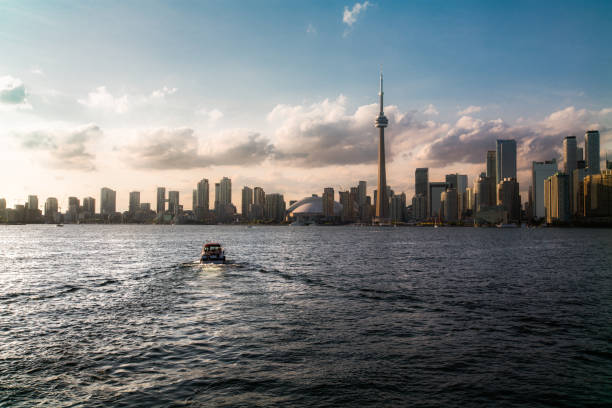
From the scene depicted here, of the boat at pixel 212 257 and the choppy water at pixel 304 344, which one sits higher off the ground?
the boat at pixel 212 257

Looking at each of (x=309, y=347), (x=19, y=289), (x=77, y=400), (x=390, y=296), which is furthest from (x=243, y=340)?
(x=19, y=289)

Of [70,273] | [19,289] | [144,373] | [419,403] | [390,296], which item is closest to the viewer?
[419,403]

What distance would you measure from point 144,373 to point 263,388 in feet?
19.8

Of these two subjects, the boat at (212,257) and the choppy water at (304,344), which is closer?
the choppy water at (304,344)

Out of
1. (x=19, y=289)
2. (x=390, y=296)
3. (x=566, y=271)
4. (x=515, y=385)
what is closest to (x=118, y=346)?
(x=515, y=385)

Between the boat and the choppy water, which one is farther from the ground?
the boat

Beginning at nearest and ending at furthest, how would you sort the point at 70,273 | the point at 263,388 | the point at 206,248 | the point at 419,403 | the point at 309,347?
the point at 419,403 → the point at 263,388 → the point at 309,347 → the point at 70,273 → the point at 206,248

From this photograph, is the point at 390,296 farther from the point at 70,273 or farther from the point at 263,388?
the point at 70,273

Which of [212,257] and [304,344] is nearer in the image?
[304,344]

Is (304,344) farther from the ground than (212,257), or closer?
closer

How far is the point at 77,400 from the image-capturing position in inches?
667

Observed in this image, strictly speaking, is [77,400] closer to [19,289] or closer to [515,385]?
[515,385]

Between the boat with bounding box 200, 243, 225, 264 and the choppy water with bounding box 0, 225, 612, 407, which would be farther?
the boat with bounding box 200, 243, 225, 264

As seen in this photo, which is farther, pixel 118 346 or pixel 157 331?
pixel 157 331
